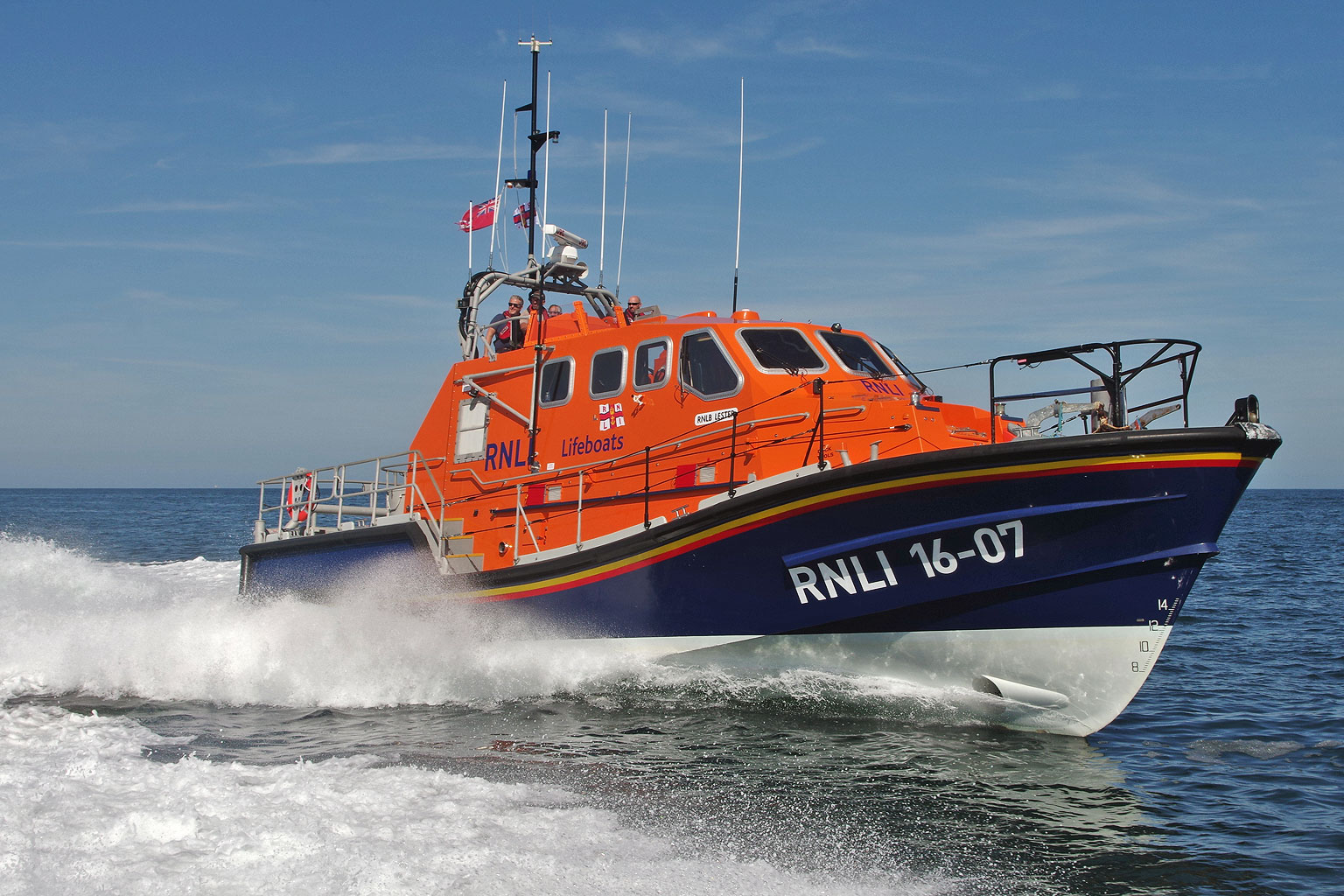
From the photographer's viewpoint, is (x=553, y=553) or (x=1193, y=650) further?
(x=1193, y=650)

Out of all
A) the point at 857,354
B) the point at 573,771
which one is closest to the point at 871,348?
the point at 857,354

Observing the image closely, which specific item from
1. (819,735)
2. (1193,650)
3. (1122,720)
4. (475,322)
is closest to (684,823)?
(819,735)

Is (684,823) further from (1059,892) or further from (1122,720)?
(1122,720)

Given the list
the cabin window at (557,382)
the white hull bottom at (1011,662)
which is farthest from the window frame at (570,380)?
the white hull bottom at (1011,662)

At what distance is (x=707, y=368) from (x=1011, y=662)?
2.91 m

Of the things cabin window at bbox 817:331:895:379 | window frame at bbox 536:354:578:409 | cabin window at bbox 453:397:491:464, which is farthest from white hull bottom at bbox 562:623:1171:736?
cabin window at bbox 453:397:491:464

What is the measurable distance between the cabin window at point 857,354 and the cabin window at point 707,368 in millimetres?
851

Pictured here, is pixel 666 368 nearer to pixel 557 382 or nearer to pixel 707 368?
pixel 707 368

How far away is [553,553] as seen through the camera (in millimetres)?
7637

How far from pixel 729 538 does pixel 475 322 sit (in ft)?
13.9

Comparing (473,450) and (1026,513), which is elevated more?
(473,450)

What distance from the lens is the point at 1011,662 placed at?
641cm

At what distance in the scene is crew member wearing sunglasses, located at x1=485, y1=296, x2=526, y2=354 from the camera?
30.9 ft

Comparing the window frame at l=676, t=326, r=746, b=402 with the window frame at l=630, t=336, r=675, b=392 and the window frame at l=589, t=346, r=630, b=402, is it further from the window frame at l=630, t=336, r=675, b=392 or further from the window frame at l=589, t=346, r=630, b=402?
the window frame at l=589, t=346, r=630, b=402
